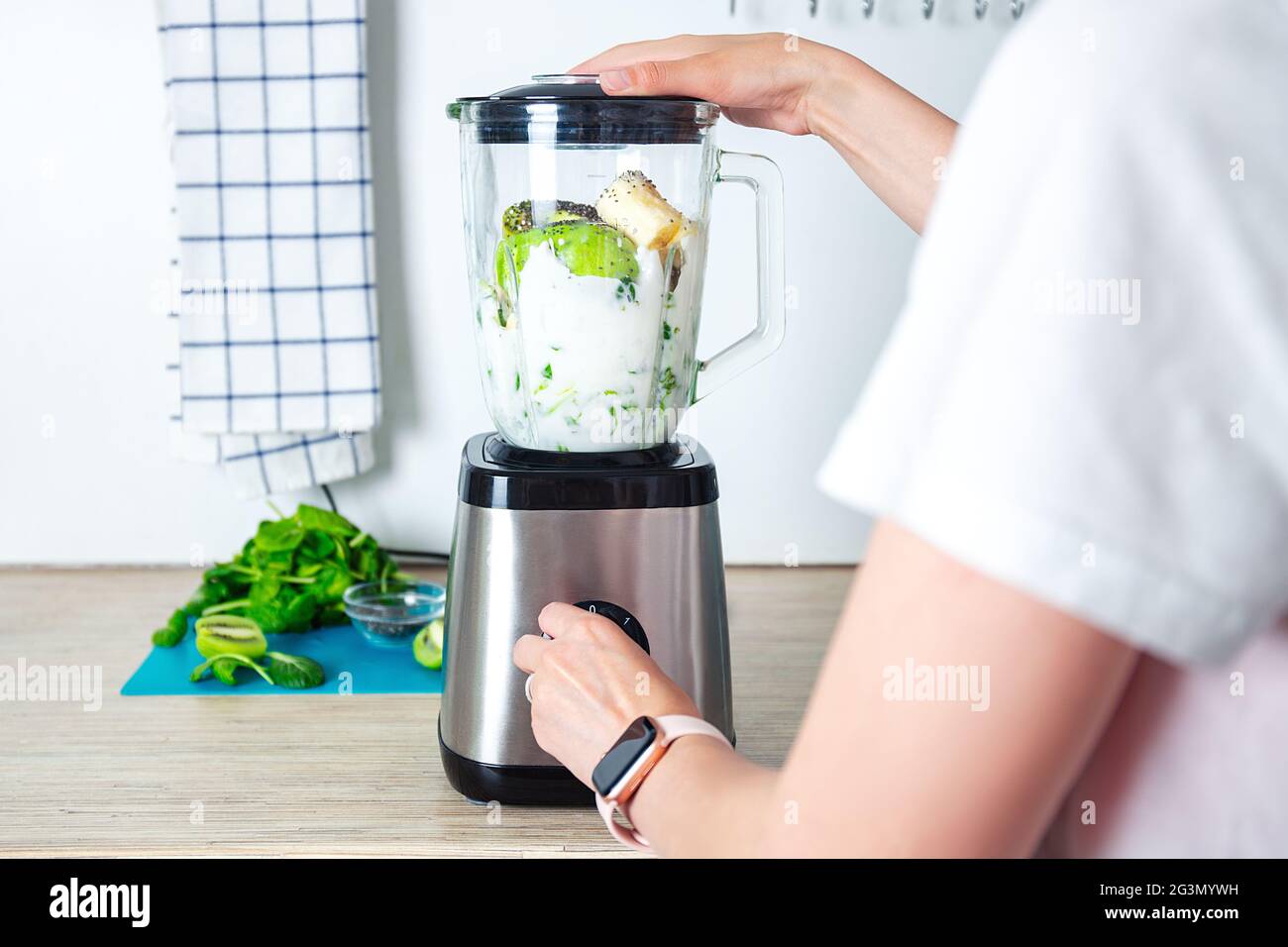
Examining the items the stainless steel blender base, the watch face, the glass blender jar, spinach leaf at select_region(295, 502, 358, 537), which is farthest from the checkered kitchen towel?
the watch face

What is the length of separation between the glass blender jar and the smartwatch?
0.26 metres

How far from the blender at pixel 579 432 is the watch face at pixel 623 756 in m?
0.17

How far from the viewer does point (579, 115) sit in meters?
0.75

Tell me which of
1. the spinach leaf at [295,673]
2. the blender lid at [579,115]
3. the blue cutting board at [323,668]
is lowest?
the blue cutting board at [323,668]

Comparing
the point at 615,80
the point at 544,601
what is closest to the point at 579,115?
the point at 615,80

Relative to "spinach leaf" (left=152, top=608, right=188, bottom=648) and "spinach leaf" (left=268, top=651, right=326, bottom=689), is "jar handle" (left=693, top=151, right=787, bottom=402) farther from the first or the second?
"spinach leaf" (left=152, top=608, right=188, bottom=648)

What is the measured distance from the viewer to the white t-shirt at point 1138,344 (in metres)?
0.30

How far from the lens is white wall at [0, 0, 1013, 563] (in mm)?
1167

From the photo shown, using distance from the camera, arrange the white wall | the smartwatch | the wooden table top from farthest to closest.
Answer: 1. the white wall
2. the wooden table top
3. the smartwatch

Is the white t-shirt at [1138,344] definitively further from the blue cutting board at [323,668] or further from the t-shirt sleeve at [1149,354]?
the blue cutting board at [323,668]

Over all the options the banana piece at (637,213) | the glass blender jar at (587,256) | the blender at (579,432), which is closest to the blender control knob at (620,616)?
the blender at (579,432)

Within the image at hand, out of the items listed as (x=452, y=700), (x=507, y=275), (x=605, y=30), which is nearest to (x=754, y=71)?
(x=507, y=275)

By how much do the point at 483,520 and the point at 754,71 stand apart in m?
0.38
